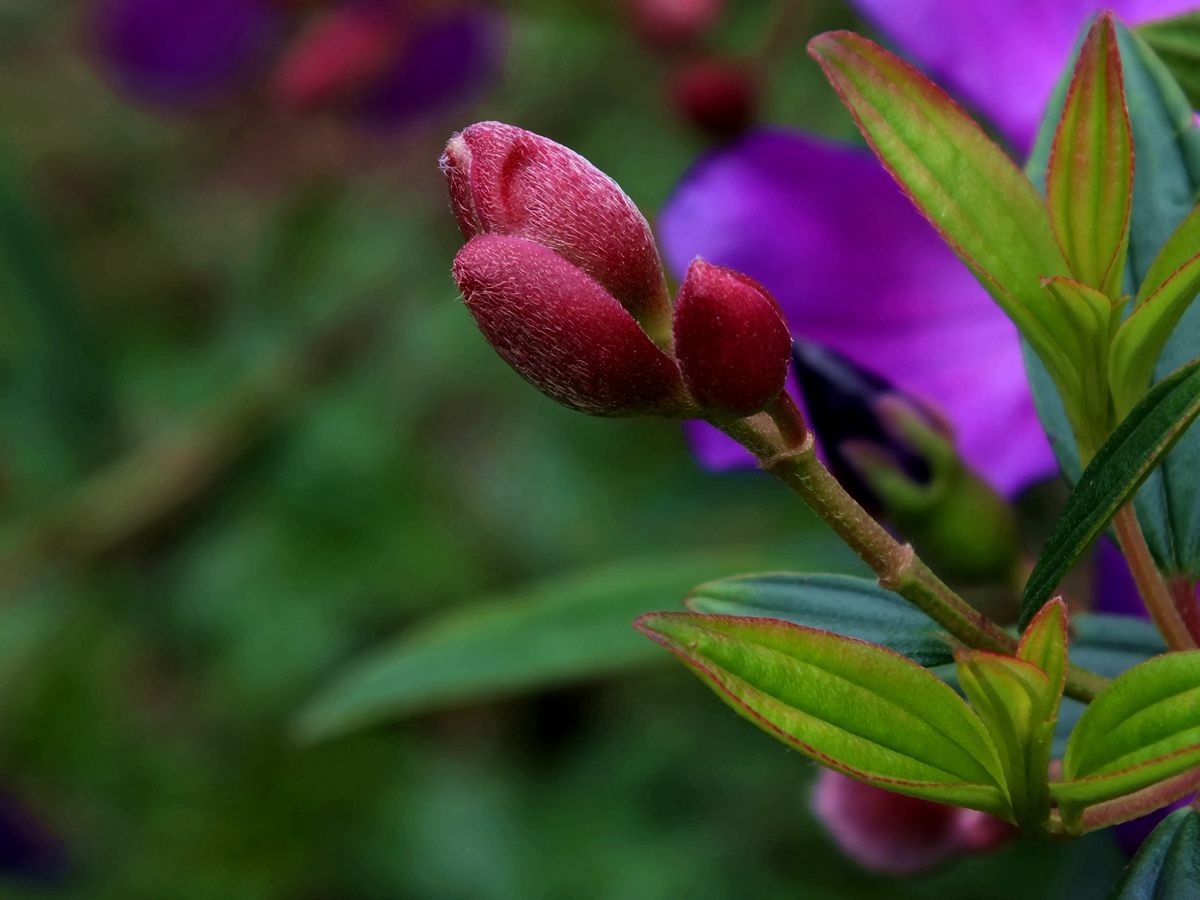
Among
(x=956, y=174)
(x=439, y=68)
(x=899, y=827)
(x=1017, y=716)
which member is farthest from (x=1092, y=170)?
(x=439, y=68)

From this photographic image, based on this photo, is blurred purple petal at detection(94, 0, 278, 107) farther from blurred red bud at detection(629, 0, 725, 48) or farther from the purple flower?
blurred red bud at detection(629, 0, 725, 48)

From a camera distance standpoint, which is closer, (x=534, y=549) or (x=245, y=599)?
(x=245, y=599)

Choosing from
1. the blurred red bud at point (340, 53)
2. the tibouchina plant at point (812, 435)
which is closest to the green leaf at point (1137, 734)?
the tibouchina plant at point (812, 435)

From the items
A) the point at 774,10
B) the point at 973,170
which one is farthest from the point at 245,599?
the point at 973,170

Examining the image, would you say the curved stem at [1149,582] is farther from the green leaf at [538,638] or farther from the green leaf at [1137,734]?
the green leaf at [538,638]

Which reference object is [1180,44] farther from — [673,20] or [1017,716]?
[673,20]

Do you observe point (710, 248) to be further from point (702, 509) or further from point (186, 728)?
point (186, 728)
